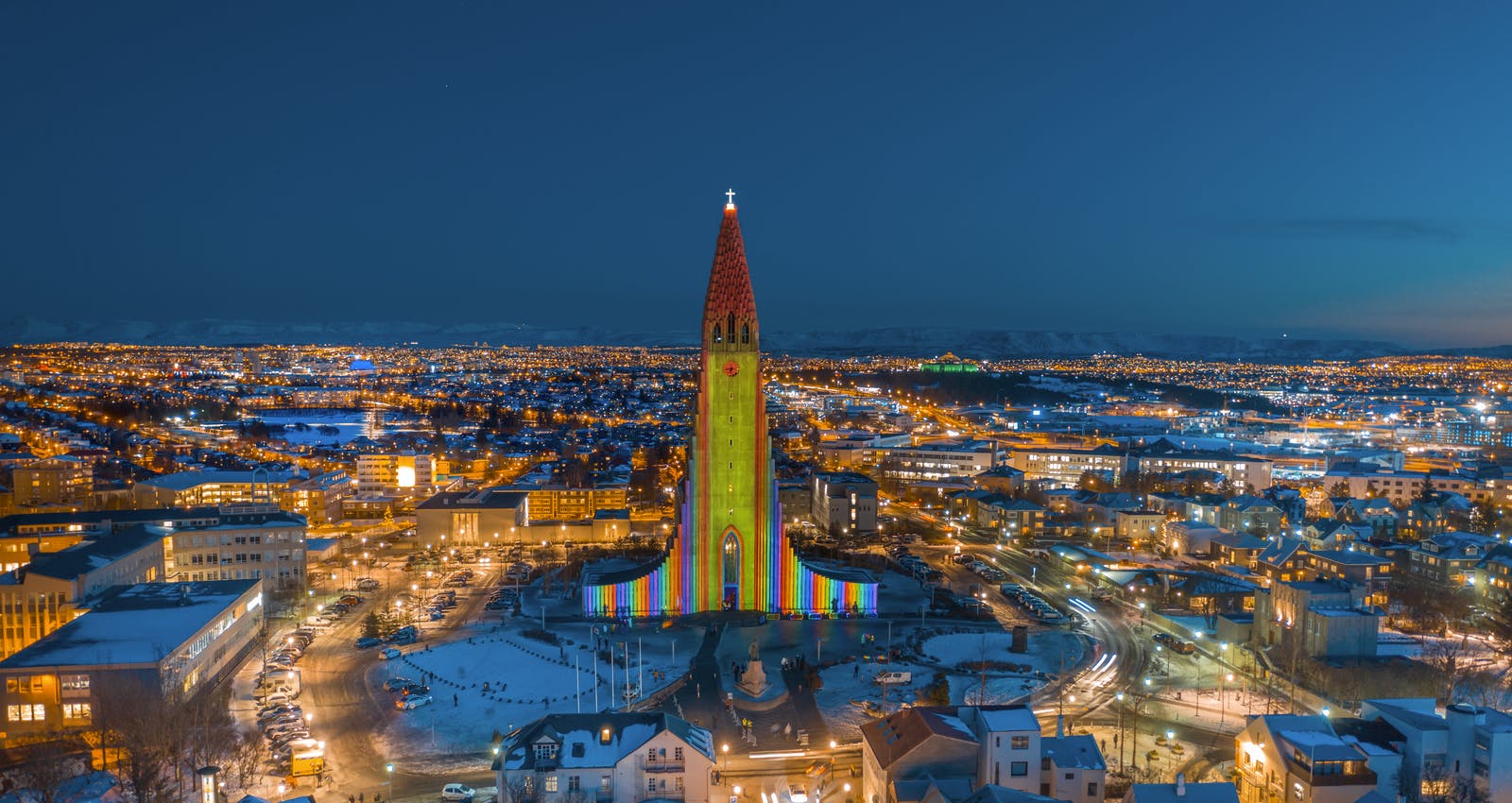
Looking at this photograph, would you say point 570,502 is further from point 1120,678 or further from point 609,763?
point 609,763

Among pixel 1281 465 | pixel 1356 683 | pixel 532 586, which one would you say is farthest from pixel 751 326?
pixel 1281 465

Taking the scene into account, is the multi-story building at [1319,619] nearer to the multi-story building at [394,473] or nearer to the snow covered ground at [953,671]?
the snow covered ground at [953,671]

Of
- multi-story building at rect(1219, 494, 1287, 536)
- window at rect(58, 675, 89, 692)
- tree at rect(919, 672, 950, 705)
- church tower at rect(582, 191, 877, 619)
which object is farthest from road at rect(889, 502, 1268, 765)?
window at rect(58, 675, 89, 692)

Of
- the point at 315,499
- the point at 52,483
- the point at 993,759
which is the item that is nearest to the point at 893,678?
the point at 993,759

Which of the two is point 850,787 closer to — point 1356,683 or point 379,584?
point 1356,683

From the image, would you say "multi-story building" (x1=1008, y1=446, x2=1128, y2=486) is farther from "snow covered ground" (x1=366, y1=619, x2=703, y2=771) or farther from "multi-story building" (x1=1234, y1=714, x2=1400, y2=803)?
"multi-story building" (x1=1234, y1=714, x2=1400, y2=803)

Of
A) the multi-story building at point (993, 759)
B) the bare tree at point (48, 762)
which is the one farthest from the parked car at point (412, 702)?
the multi-story building at point (993, 759)
